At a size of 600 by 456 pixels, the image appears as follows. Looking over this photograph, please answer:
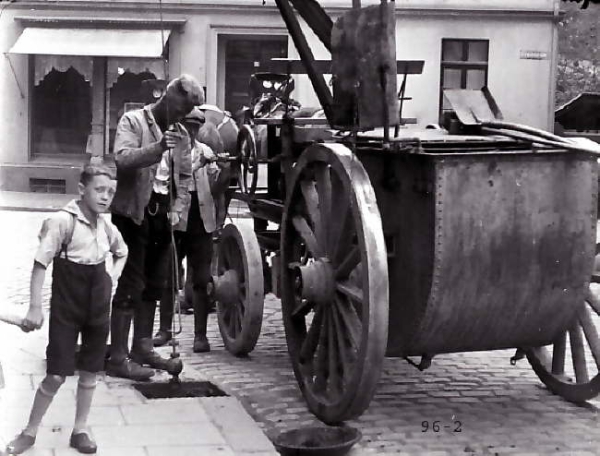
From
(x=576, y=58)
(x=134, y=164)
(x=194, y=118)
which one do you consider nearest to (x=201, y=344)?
(x=194, y=118)

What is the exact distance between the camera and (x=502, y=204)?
5.24m

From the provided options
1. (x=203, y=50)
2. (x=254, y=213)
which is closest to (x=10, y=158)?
(x=203, y=50)

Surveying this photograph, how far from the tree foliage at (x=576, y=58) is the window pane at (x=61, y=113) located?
9831 mm

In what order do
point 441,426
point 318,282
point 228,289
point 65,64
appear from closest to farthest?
point 318,282 < point 441,426 < point 228,289 < point 65,64

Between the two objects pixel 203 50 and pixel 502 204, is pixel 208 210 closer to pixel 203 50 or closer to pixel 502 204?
pixel 502 204

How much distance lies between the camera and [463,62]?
21.3 metres

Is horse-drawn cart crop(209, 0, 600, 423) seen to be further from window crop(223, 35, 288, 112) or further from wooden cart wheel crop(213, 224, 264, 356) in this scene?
window crop(223, 35, 288, 112)

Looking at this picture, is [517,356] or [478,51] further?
[478,51]

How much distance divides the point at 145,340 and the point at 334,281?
1.65 m

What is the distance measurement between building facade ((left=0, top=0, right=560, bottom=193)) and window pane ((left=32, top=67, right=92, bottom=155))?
19mm

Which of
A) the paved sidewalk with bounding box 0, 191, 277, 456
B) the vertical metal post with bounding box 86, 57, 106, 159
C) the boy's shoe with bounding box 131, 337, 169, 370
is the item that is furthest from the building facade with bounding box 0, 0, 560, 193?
the paved sidewalk with bounding box 0, 191, 277, 456

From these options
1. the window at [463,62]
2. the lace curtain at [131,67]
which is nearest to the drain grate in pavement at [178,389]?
the lace curtain at [131,67]

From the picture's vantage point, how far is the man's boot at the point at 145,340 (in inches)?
261

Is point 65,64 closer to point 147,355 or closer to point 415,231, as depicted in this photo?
point 147,355
